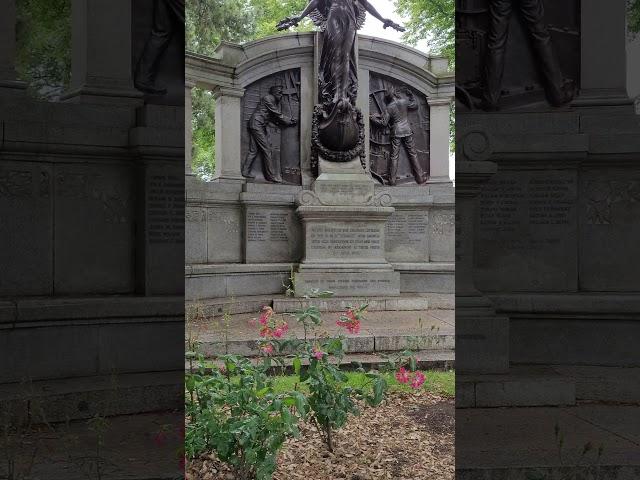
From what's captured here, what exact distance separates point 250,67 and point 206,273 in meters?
4.63

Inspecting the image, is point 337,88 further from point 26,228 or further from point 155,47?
point 26,228

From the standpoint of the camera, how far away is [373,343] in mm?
7309

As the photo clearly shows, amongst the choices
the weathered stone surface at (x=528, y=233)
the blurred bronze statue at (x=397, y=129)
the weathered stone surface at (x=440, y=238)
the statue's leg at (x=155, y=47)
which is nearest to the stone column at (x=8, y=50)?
the statue's leg at (x=155, y=47)

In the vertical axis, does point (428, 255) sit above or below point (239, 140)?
below

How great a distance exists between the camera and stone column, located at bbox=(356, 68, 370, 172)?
1304cm

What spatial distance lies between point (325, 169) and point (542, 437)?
9.76 metres

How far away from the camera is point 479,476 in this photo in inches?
106

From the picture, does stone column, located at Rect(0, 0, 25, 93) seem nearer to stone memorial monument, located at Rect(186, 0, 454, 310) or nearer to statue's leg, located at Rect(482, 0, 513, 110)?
statue's leg, located at Rect(482, 0, 513, 110)

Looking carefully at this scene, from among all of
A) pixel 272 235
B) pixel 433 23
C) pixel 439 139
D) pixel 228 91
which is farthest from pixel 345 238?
pixel 433 23

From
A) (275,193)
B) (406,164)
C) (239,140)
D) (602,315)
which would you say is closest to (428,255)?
(406,164)

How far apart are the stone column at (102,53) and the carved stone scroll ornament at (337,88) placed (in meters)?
9.73

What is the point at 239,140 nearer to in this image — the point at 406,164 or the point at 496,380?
the point at 406,164

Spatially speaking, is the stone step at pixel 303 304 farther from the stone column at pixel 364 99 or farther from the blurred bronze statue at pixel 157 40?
the blurred bronze statue at pixel 157 40

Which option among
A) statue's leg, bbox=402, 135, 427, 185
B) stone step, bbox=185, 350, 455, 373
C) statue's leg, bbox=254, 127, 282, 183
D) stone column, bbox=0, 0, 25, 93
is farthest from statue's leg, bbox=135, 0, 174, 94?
statue's leg, bbox=402, 135, 427, 185
